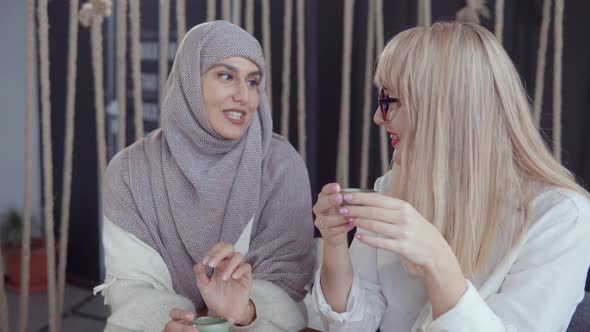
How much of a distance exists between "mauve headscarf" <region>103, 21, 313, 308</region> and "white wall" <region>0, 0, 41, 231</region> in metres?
2.12

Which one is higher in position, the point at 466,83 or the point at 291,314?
the point at 466,83

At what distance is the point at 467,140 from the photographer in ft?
3.44

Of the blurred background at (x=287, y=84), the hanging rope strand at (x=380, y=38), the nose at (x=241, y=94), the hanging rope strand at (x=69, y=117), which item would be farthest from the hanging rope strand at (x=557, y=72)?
the hanging rope strand at (x=69, y=117)

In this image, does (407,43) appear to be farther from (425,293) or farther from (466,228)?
(425,293)

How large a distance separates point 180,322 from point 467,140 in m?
0.67

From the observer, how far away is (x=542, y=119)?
191cm

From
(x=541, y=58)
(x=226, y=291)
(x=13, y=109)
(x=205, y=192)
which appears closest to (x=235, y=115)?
(x=205, y=192)

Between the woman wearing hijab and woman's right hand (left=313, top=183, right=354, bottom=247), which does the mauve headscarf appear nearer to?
the woman wearing hijab

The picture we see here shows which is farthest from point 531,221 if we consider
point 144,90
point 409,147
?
point 144,90

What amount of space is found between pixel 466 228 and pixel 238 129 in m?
0.70

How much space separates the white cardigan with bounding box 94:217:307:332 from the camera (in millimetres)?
1320

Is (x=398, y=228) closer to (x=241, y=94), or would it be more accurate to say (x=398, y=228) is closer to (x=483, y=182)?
(x=483, y=182)

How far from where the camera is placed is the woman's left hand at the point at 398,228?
0.86 meters

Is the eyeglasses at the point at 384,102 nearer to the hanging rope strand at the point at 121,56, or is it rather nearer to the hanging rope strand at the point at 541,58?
the hanging rope strand at the point at 541,58
